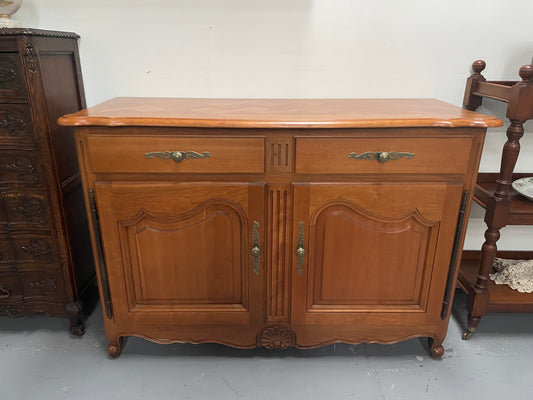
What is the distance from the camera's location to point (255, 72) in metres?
1.77

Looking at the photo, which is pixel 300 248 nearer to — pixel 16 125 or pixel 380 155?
pixel 380 155

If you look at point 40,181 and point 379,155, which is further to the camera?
point 40,181

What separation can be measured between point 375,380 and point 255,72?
4.38ft

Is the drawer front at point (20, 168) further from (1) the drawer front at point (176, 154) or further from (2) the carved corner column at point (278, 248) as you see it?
(2) the carved corner column at point (278, 248)

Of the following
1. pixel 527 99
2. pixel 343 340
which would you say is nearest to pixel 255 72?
pixel 527 99

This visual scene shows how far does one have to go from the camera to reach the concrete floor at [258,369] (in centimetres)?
147

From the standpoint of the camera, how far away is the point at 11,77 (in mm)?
1419

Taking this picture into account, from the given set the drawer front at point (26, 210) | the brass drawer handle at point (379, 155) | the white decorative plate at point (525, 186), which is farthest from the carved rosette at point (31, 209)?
the white decorative plate at point (525, 186)

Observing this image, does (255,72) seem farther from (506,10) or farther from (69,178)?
(506,10)

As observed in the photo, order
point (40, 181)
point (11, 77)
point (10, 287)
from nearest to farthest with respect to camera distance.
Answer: point (11, 77) → point (40, 181) → point (10, 287)

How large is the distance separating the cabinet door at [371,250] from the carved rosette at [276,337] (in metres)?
0.06

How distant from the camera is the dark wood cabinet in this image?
1.42 meters

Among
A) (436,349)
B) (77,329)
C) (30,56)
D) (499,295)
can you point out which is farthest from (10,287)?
(499,295)

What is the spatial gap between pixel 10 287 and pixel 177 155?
3.17ft
